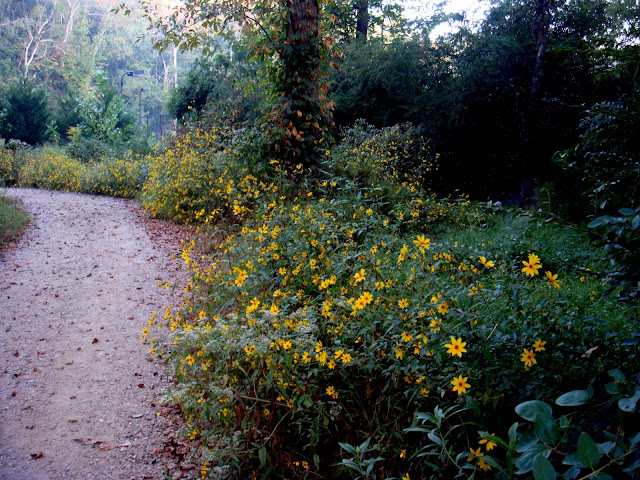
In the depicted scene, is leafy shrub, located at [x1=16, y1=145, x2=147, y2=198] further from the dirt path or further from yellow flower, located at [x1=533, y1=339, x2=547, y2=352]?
yellow flower, located at [x1=533, y1=339, x2=547, y2=352]

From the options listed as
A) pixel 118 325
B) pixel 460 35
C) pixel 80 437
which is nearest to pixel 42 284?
pixel 118 325

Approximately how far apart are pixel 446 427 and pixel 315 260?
1860 millimetres

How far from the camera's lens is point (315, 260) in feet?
12.4

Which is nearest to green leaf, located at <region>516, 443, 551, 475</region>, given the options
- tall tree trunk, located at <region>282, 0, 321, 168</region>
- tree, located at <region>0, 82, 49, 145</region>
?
tall tree trunk, located at <region>282, 0, 321, 168</region>

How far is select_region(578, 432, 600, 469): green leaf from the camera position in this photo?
3.10ft

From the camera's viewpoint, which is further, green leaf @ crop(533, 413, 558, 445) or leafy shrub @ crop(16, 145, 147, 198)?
leafy shrub @ crop(16, 145, 147, 198)

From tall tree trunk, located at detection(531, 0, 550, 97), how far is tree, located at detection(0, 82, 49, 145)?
19.5 meters

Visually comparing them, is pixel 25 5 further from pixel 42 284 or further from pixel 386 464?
pixel 386 464

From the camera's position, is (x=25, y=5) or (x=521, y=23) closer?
(x=521, y=23)

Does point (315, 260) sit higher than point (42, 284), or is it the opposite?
point (315, 260)

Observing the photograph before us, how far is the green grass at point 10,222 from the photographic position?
645cm

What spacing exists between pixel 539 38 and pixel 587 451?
31.4 ft

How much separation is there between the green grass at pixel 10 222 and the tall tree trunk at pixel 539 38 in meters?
9.26

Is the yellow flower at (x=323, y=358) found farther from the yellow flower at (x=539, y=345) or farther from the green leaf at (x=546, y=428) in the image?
the green leaf at (x=546, y=428)
